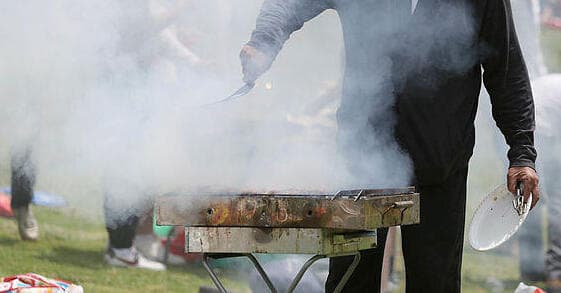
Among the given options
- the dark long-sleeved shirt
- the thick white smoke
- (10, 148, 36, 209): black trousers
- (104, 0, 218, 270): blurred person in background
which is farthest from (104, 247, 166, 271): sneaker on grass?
the dark long-sleeved shirt

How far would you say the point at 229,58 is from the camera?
21.8 feet

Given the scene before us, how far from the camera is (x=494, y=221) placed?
433 centimetres

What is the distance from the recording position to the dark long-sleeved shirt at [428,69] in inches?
160

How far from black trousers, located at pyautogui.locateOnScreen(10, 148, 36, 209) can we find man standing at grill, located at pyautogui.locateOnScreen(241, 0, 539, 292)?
3185 mm

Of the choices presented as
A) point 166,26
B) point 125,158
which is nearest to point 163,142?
point 125,158

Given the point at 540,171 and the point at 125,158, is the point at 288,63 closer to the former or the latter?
the point at 540,171

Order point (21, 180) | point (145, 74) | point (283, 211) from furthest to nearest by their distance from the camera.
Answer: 1. point (21, 180)
2. point (145, 74)
3. point (283, 211)

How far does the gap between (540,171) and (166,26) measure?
275cm

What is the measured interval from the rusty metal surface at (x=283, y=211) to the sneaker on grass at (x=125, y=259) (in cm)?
333

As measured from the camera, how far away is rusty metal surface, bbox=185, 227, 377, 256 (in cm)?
341

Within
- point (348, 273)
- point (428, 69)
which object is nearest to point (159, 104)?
point (428, 69)

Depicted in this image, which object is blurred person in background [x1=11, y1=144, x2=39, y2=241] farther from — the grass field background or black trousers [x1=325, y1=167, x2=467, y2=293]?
black trousers [x1=325, y1=167, x2=467, y2=293]

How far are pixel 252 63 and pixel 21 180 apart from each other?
133 inches

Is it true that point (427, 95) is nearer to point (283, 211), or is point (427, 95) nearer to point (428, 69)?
point (428, 69)
